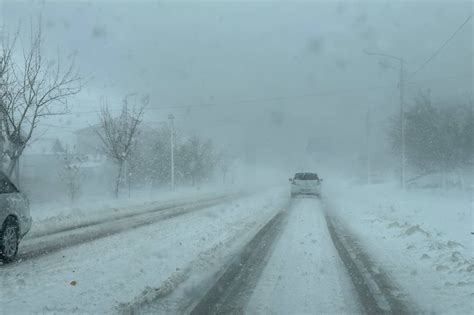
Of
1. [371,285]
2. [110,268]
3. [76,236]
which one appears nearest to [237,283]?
[371,285]

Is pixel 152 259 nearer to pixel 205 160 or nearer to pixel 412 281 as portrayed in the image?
pixel 412 281

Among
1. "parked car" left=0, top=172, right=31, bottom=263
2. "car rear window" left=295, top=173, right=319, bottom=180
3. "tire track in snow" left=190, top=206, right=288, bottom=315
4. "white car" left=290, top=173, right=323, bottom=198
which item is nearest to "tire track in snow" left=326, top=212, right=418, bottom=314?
"tire track in snow" left=190, top=206, right=288, bottom=315

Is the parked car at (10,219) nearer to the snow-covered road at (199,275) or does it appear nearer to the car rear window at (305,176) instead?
the snow-covered road at (199,275)

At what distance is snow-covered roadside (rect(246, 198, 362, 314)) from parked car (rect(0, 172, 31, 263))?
453 cm

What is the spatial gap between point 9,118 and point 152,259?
11698 mm

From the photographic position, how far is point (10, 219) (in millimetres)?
9961


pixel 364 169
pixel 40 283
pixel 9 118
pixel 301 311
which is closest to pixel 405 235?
pixel 301 311

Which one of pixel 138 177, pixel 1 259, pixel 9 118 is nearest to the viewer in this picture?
pixel 1 259

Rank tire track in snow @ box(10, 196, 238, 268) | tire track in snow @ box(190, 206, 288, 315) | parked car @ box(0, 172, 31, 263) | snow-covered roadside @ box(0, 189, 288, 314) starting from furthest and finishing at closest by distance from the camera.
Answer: tire track in snow @ box(10, 196, 238, 268), parked car @ box(0, 172, 31, 263), snow-covered roadside @ box(0, 189, 288, 314), tire track in snow @ box(190, 206, 288, 315)

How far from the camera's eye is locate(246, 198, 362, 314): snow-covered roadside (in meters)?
Answer: 6.88

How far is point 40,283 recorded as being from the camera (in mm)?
8000

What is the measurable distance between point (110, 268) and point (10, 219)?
2.18 meters

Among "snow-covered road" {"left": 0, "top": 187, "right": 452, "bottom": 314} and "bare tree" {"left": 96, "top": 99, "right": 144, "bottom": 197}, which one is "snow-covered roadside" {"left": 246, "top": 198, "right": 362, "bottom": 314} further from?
"bare tree" {"left": 96, "top": 99, "right": 144, "bottom": 197}

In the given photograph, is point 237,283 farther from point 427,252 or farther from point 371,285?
point 427,252
